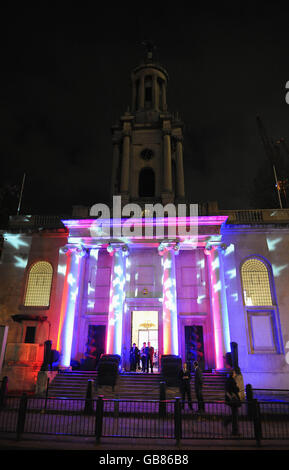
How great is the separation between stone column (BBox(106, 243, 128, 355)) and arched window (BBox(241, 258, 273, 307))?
9.01 metres

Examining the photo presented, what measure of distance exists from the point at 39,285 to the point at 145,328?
29.7ft

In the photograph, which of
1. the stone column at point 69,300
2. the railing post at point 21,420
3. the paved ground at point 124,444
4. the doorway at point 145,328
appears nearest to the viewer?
Answer: the paved ground at point 124,444

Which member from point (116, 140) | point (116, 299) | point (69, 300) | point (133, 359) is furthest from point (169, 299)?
point (116, 140)

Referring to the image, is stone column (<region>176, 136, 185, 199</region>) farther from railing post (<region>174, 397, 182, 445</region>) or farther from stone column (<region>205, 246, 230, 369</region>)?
railing post (<region>174, 397, 182, 445</region>)

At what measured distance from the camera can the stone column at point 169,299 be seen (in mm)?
19109

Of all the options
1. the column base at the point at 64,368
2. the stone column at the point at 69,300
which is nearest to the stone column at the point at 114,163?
the stone column at the point at 69,300

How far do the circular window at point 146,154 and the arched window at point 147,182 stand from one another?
3.92ft

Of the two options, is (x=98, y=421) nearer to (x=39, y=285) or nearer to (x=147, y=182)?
(x=39, y=285)

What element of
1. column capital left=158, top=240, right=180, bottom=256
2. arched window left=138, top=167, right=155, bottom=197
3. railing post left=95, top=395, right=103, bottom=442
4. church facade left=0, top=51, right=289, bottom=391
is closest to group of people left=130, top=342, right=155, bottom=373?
church facade left=0, top=51, right=289, bottom=391

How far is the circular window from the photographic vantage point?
28891 millimetres

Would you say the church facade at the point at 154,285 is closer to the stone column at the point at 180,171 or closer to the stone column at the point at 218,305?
the stone column at the point at 218,305
